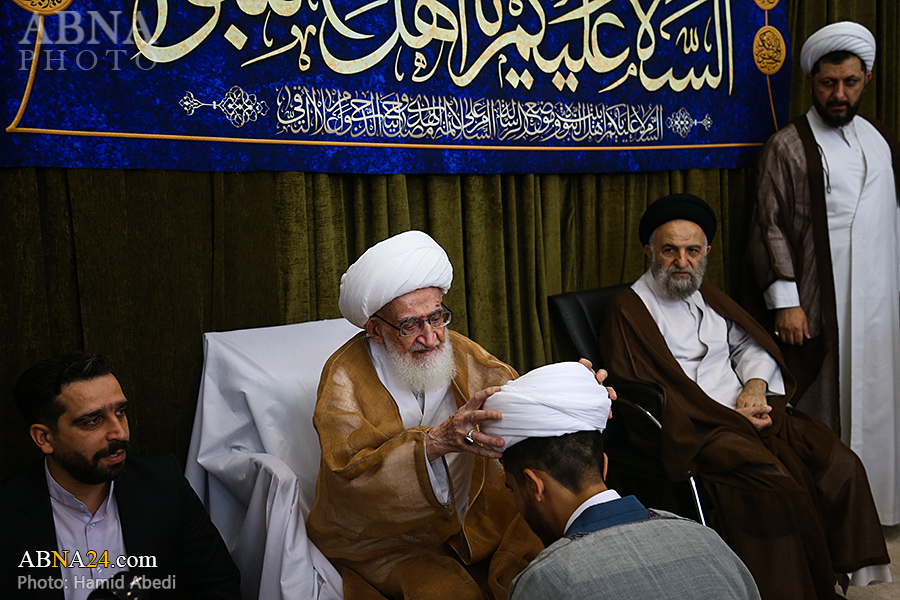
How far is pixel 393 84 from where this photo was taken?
315 centimetres

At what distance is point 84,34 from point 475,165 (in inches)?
63.3

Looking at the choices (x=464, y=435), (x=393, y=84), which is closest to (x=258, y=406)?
(x=464, y=435)

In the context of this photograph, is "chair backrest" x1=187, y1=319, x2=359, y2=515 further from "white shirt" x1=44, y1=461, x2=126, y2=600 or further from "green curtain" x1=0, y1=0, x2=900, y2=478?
"white shirt" x1=44, y1=461, x2=126, y2=600

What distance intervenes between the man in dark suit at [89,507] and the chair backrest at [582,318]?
176cm

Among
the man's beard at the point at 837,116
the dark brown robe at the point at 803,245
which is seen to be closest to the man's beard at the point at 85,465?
the dark brown robe at the point at 803,245

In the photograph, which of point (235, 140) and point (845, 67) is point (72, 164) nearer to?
point (235, 140)

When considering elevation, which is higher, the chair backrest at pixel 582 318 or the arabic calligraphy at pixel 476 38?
the arabic calligraphy at pixel 476 38

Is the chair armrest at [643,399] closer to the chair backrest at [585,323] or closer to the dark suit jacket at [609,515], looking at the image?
the chair backrest at [585,323]

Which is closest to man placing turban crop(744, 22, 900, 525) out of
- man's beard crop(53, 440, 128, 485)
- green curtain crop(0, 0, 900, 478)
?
green curtain crop(0, 0, 900, 478)

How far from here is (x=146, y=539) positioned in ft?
6.74

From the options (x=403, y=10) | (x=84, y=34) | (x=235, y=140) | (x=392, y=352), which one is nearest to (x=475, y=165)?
(x=403, y=10)

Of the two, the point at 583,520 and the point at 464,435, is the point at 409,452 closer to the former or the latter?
the point at 464,435

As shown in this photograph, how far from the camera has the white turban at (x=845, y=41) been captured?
3.75 m

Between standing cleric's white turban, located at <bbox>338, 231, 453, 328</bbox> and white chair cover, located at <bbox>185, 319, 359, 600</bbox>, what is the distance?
1.22 feet
